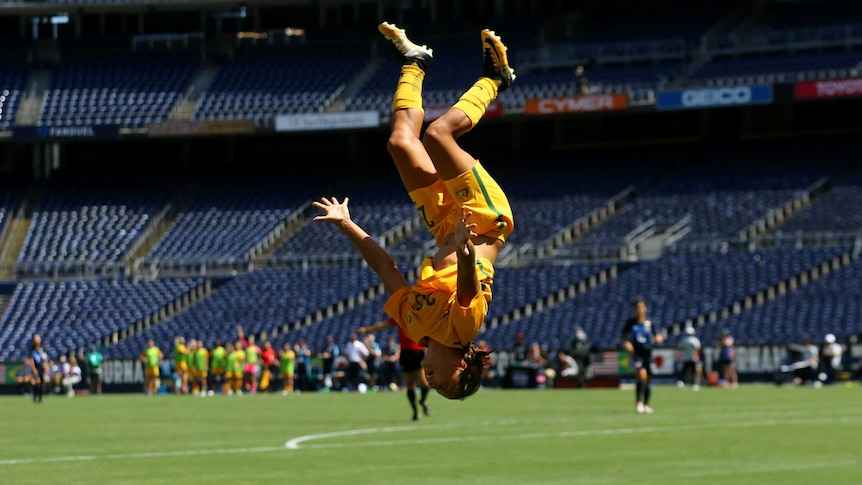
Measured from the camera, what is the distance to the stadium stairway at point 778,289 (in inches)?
1758

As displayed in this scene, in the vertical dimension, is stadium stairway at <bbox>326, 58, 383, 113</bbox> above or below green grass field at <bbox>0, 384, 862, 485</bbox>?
above

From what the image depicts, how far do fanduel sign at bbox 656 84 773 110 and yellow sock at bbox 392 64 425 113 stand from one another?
141 ft

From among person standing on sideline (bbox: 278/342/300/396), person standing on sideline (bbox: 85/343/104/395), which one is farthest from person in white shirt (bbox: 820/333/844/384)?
person standing on sideline (bbox: 85/343/104/395)

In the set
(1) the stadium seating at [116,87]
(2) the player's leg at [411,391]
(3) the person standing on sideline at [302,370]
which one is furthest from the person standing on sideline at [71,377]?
(2) the player's leg at [411,391]

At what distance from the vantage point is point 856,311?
4222cm

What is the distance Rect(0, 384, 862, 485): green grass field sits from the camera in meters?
13.1

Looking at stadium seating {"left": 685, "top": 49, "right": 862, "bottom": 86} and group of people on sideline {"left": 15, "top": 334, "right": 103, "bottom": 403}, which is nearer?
group of people on sideline {"left": 15, "top": 334, "right": 103, "bottom": 403}

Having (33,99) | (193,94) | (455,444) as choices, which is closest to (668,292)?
(193,94)

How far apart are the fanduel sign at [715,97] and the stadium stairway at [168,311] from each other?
19275 mm

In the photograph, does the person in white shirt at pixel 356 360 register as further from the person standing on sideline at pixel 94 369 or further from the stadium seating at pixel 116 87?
the stadium seating at pixel 116 87

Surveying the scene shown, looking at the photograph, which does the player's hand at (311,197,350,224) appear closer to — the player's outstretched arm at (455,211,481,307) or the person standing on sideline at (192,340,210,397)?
the player's outstretched arm at (455,211,481,307)

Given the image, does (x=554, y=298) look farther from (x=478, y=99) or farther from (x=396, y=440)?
(x=478, y=99)

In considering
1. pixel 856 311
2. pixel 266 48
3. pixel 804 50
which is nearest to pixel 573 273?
pixel 856 311

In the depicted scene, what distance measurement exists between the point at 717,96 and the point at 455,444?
37569 mm
